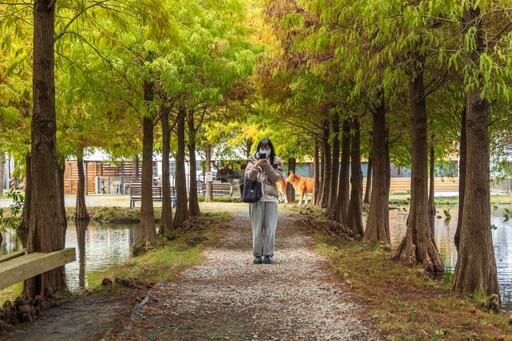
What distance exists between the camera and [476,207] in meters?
9.21

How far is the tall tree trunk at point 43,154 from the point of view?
8906 millimetres

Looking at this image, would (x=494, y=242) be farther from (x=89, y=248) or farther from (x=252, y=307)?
(x=252, y=307)

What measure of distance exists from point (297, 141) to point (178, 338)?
27295 mm

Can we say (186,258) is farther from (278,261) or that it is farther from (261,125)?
(261,125)

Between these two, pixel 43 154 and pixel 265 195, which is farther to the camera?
pixel 265 195

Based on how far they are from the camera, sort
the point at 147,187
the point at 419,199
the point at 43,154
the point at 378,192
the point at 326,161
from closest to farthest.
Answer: the point at 43,154 < the point at 419,199 < the point at 378,192 < the point at 147,187 < the point at 326,161

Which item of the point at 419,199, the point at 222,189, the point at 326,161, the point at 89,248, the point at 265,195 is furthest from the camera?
the point at 222,189

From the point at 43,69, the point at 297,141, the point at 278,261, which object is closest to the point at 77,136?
the point at 297,141

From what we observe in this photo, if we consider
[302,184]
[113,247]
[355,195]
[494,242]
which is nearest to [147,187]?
[113,247]

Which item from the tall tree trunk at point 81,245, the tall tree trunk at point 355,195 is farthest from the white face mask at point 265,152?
the tall tree trunk at point 355,195

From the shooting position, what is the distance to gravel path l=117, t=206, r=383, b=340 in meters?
6.81

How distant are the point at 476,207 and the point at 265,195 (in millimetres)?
3655

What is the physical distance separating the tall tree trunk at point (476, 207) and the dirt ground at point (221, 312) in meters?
1.82

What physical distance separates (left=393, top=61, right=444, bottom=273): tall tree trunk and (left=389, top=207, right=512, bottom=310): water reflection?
4.66 feet
